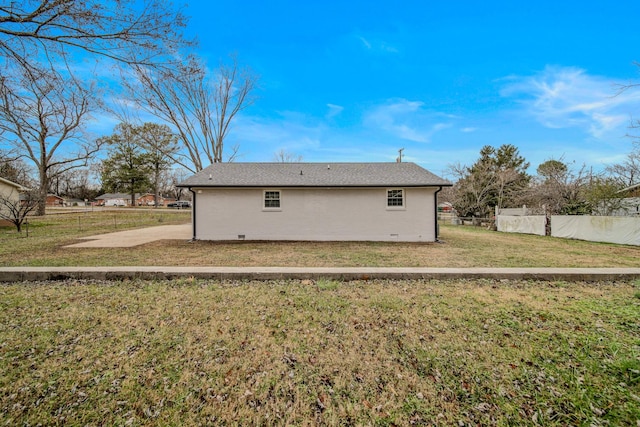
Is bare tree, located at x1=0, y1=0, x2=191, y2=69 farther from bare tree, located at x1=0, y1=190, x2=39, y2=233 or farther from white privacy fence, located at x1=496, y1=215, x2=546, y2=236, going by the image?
white privacy fence, located at x1=496, y1=215, x2=546, y2=236

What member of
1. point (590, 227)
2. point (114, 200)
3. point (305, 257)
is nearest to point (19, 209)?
point (305, 257)

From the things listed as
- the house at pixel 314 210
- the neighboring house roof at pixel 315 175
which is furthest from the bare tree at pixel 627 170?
the house at pixel 314 210

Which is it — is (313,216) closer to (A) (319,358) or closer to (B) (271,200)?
(B) (271,200)

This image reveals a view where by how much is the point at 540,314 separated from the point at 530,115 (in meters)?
18.6

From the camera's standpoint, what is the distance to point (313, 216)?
428 inches

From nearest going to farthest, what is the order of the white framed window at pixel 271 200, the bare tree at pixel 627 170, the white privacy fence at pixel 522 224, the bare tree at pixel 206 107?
the white framed window at pixel 271 200 → the white privacy fence at pixel 522 224 → the bare tree at pixel 627 170 → the bare tree at pixel 206 107

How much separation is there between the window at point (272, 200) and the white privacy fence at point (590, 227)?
550 inches

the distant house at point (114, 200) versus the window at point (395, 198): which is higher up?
the distant house at point (114, 200)

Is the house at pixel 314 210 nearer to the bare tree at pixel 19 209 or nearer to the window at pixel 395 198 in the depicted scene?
the window at pixel 395 198

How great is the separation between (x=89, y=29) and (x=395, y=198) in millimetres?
9933

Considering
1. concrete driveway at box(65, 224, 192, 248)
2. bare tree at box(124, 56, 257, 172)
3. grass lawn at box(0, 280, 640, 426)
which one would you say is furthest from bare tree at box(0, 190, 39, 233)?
grass lawn at box(0, 280, 640, 426)

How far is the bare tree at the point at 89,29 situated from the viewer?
4.35 m

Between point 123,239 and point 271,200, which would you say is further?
point 271,200

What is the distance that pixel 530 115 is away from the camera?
1662 centimetres
